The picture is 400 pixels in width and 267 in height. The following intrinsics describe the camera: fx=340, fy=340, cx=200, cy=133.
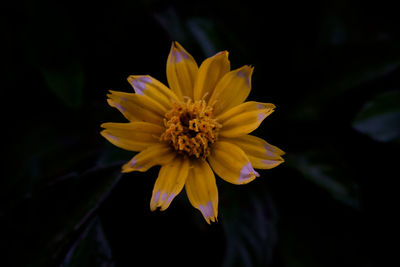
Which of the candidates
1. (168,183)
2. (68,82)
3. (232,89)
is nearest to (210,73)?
(232,89)

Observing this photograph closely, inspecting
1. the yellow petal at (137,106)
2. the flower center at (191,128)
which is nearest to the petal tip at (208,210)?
the flower center at (191,128)

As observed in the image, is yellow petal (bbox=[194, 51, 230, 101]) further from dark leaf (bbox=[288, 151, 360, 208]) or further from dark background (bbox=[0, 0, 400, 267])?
dark leaf (bbox=[288, 151, 360, 208])

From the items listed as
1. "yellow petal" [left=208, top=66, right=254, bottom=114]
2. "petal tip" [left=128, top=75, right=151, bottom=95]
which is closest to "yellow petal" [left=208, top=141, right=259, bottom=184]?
"yellow petal" [left=208, top=66, right=254, bottom=114]

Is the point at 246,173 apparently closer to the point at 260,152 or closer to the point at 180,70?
the point at 260,152

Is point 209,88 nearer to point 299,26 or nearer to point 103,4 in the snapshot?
point 103,4

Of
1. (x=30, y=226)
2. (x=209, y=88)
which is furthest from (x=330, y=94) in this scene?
(x=30, y=226)

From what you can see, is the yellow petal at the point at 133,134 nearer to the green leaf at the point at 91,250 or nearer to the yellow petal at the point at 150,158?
the yellow petal at the point at 150,158

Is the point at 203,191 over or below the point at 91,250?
over
